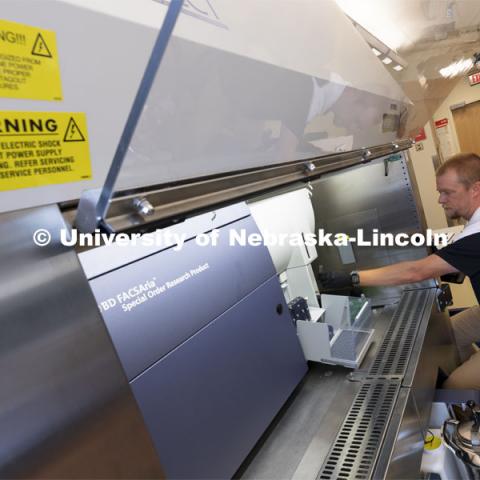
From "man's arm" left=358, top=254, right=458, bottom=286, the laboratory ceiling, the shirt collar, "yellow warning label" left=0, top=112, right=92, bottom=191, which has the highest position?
the laboratory ceiling

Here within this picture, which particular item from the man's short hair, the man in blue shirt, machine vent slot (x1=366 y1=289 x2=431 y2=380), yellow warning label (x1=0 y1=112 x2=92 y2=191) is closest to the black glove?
the man in blue shirt

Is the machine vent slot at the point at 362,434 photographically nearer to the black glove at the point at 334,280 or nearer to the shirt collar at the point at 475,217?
the black glove at the point at 334,280

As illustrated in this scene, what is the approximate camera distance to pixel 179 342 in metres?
0.91

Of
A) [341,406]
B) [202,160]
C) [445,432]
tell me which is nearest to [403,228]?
[445,432]

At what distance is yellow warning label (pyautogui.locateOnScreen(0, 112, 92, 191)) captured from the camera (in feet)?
1.34

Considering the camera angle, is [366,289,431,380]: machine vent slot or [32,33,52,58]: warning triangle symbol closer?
[32,33,52,58]: warning triangle symbol

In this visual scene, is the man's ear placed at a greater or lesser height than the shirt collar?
greater

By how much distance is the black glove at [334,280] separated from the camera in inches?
74.1

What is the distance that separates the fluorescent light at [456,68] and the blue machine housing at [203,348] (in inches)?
50.1

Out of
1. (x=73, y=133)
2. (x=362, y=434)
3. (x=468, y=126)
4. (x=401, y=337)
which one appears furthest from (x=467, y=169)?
(x=468, y=126)

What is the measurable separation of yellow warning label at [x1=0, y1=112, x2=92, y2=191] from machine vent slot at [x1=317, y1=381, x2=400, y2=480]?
0.89 m

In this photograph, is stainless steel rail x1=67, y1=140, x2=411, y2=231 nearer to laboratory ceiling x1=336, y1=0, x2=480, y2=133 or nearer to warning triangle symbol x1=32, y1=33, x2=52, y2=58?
warning triangle symbol x1=32, y1=33, x2=52, y2=58

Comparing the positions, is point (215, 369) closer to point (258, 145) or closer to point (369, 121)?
point (258, 145)

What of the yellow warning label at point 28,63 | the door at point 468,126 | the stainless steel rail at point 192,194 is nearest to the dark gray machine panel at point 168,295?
the stainless steel rail at point 192,194
